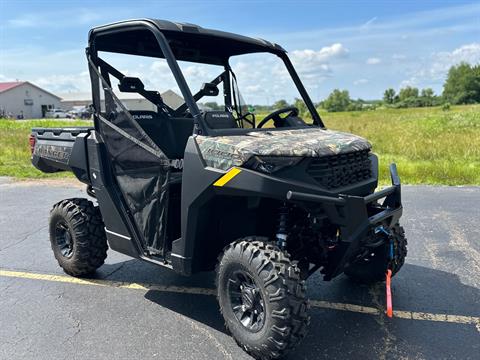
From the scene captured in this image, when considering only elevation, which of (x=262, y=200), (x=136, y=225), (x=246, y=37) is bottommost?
(x=136, y=225)

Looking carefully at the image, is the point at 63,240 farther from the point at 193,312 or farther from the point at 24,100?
the point at 24,100

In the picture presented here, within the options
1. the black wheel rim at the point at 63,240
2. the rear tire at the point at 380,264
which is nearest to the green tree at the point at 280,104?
the rear tire at the point at 380,264

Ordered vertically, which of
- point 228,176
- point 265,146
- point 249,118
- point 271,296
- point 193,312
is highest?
point 249,118

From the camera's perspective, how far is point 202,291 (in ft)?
13.8

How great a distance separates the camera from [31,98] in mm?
71812

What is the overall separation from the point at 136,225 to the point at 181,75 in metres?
1.34

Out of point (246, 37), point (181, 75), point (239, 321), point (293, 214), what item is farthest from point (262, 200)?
point (246, 37)

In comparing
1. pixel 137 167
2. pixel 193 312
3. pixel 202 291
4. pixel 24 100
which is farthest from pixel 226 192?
pixel 24 100

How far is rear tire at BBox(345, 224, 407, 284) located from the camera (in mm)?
4023

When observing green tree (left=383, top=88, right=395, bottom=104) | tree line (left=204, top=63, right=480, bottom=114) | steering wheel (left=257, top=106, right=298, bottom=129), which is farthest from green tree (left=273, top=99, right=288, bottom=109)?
green tree (left=383, top=88, right=395, bottom=104)

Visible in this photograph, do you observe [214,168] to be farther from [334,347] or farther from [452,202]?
[452,202]

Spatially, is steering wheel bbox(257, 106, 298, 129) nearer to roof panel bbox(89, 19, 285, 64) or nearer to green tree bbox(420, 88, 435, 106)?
roof panel bbox(89, 19, 285, 64)

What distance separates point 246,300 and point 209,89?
2.40 meters

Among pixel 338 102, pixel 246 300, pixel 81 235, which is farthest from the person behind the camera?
pixel 338 102
